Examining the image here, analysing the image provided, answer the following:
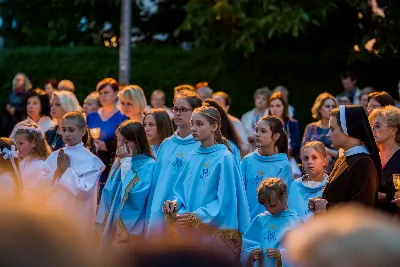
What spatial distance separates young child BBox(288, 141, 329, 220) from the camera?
775cm

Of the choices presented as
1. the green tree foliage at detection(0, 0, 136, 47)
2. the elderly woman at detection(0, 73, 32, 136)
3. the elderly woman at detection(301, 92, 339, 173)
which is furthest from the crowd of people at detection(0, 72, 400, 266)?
the green tree foliage at detection(0, 0, 136, 47)

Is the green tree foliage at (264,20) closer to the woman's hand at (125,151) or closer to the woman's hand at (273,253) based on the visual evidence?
the woman's hand at (125,151)

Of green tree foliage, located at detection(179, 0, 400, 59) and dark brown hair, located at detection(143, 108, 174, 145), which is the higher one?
green tree foliage, located at detection(179, 0, 400, 59)

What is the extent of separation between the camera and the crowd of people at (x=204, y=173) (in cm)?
605

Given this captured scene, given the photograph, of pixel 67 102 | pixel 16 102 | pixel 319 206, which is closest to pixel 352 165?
pixel 319 206

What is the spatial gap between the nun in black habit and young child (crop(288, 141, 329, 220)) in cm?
167

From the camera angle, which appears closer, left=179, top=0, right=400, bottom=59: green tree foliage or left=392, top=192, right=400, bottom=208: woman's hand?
left=392, top=192, right=400, bottom=208: woman's hand

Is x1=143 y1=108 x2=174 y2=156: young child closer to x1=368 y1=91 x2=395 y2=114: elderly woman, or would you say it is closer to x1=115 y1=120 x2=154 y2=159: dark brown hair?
x1=115 y1=120 x2=154 y2=159: dark brown hair

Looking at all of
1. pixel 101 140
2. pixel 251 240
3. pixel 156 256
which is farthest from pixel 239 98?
pixel 156 256

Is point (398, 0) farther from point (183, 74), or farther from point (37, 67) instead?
point (37, 67)

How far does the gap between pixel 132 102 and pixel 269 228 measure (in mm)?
3366

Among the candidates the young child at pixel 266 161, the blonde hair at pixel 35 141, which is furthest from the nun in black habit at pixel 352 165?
the blonde hair at pixel 35 141

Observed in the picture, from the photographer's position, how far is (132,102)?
9828 mm

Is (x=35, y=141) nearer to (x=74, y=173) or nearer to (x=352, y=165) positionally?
(x=74, y=173)
